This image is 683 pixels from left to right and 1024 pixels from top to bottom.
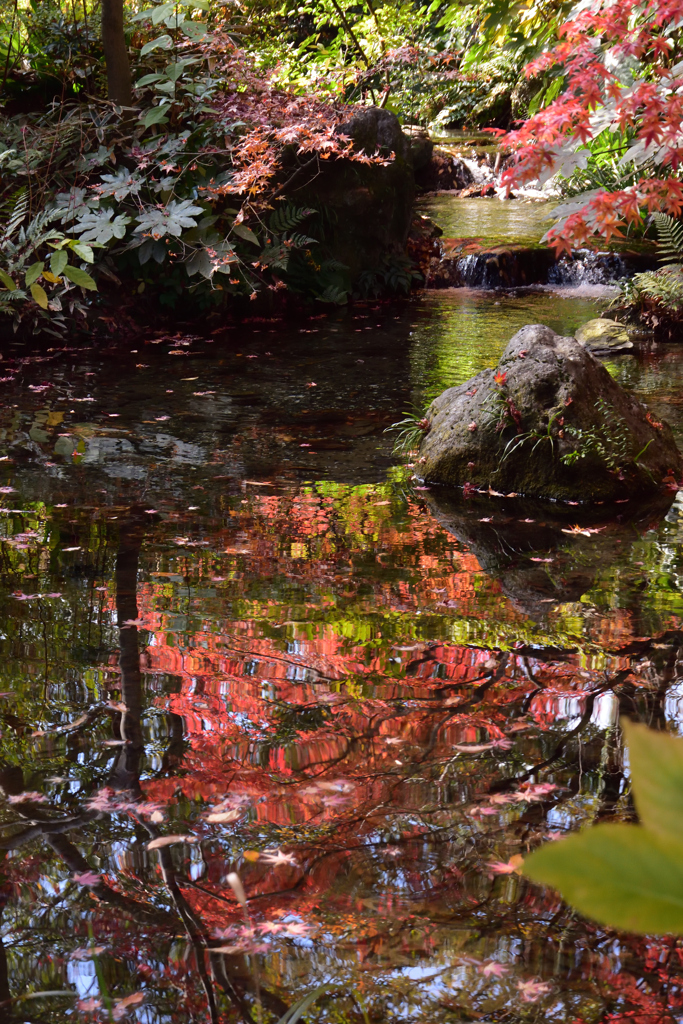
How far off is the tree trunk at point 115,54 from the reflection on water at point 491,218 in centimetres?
568

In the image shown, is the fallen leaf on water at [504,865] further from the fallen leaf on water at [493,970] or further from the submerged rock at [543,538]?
the submerged rock at [543,538]

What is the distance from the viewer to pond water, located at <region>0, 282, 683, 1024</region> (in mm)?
1728

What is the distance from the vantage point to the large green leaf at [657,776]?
302mm

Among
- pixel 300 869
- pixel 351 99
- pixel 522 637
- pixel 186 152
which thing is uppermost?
pixel 351 99

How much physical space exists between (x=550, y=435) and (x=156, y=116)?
5.44 metres

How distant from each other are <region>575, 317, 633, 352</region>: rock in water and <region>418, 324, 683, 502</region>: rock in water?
3245 millimetres

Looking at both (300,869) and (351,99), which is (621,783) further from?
(351,99)

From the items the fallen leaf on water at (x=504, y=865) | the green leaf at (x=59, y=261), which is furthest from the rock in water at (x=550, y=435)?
the green leaf at (x=59, y=261)

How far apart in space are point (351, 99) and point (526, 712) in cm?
1218

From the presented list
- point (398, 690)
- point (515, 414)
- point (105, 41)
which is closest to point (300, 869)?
point (398, 690)

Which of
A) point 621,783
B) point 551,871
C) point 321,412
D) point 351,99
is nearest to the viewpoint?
point 551,871

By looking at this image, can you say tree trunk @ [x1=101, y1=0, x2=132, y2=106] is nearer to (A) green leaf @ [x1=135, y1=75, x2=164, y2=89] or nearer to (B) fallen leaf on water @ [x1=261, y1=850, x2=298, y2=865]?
(A) green leaf @ [x1=135, y1=75, x2=164, y2=89]

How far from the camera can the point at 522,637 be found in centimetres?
313

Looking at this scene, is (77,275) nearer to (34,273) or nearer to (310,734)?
(34,273)
